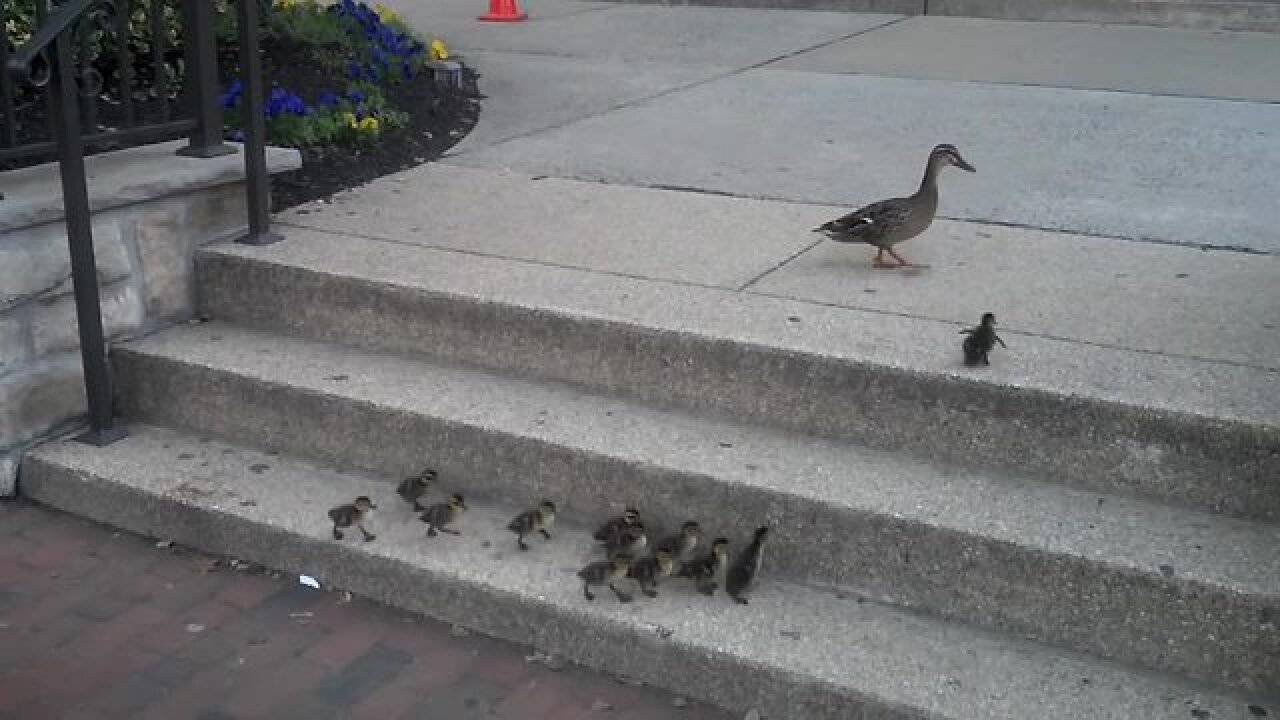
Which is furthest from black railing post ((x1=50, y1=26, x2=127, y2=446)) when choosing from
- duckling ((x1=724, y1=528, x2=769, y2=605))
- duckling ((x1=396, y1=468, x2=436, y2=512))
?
duckling ((x1=724, y1=528, x2=769, y2=605))

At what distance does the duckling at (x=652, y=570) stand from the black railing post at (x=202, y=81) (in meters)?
2.55

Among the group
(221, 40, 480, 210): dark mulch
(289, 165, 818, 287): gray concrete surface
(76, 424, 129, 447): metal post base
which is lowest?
(76, 424, 129, 447): metal post base

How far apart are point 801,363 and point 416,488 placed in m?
1.20

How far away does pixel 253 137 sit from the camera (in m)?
4.81

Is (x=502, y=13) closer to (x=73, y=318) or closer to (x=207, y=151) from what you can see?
(x=207, y=151)

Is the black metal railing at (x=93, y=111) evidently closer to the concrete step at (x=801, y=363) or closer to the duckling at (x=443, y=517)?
the concrete step at (x=801, y=363)

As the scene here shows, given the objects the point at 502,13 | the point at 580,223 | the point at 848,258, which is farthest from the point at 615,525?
the point at 502,13

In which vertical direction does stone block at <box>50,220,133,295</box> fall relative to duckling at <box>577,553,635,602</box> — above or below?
above

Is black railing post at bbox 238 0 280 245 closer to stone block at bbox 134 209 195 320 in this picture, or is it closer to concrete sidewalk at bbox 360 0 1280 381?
stone block at bbox 134 209 195 320

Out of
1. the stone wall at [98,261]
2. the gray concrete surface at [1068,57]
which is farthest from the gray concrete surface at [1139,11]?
the stone wall at [98,261]

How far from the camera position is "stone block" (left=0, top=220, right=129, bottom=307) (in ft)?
13.9

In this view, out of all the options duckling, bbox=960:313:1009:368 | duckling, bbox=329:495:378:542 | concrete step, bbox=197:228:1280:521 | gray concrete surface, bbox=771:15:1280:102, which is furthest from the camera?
gray concrete surface, bbox=771:15:1280:102

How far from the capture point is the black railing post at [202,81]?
4.93 m

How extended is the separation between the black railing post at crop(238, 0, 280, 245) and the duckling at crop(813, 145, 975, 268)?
6.74ft
